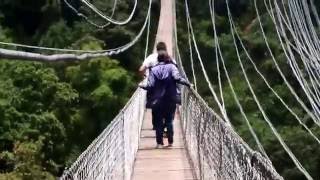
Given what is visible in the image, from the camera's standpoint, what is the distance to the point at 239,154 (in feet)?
6.92

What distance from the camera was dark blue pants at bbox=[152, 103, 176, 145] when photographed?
409 cm

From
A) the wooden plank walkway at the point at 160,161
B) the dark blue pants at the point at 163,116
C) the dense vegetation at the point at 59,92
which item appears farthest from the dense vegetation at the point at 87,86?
the dark blue pants at the point at 163,116

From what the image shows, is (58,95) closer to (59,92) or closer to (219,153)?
(59,92)

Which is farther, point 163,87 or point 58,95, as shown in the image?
point 58,95

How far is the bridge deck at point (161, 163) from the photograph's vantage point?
383 cm

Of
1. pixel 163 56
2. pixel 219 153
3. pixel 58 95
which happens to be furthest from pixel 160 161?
pixel 58 95

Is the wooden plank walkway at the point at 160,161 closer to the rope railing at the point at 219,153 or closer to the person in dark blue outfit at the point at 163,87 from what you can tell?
the rope railing at the point at 219,153

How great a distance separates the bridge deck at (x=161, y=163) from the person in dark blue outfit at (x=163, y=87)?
0.19m

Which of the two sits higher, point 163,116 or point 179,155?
point 163,116

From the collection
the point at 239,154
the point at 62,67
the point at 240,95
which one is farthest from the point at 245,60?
the point at 239,154

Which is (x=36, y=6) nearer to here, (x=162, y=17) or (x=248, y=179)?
(x=162, y=17)

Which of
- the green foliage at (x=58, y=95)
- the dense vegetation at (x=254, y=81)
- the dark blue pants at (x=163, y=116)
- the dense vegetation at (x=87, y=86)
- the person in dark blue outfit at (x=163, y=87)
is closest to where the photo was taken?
the person in dark blue outfit at (x=163, y=87)

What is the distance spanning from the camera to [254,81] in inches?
560

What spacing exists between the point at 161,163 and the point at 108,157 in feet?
4.80
